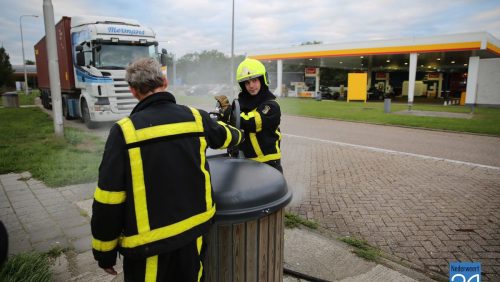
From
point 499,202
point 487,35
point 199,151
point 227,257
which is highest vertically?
point 487,35

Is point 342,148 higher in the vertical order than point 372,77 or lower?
lower

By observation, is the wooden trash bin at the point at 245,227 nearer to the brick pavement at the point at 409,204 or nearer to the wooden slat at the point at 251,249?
the wooden slat at the point at 251,249

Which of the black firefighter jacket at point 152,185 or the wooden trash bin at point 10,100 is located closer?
the black firefighter jacket at point 152,185

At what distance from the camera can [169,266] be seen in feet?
5.64

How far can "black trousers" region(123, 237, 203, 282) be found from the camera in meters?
1.66

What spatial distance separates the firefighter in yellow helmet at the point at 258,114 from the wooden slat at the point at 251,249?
97cm

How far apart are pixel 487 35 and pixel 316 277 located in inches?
982

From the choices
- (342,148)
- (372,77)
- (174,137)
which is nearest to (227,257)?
(174,137)

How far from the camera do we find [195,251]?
5.80ft

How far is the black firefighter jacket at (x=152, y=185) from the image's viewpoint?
154 cm

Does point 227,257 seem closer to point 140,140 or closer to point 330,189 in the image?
point 140,140

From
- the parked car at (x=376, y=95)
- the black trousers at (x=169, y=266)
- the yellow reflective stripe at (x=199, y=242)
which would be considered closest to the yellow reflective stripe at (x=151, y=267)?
the black trousers at (x=169, y=266)

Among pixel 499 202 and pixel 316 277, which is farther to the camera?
pixel 499 202

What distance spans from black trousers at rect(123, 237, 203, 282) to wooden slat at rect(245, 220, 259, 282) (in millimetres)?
292
